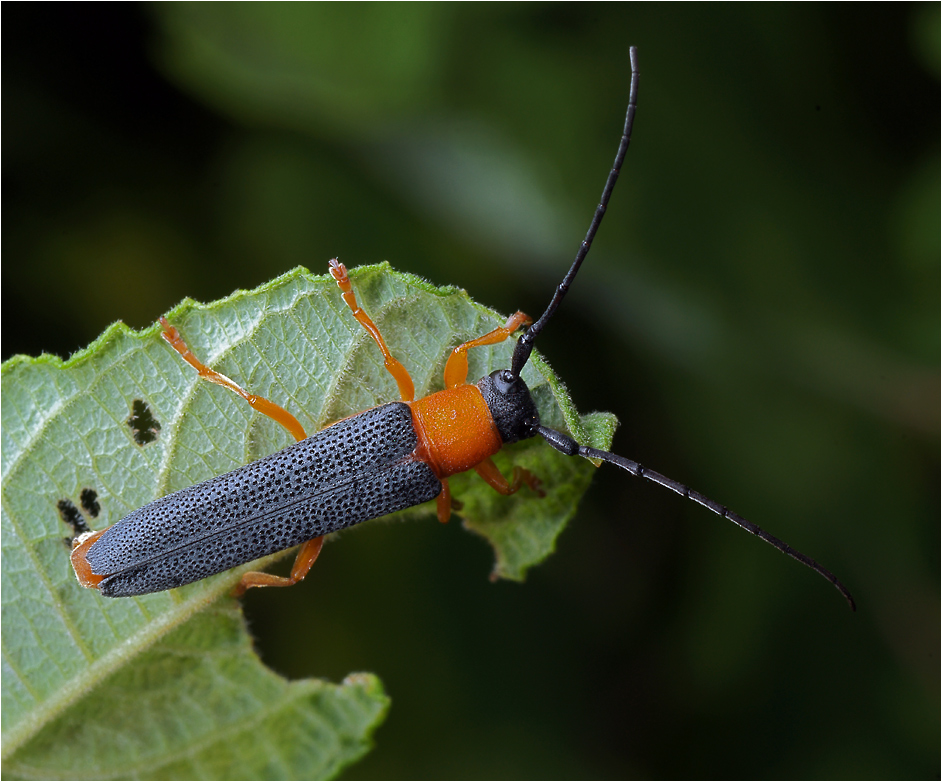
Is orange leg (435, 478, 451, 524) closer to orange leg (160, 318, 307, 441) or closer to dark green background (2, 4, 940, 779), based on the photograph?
orange leg (160, 318, 307, 441)

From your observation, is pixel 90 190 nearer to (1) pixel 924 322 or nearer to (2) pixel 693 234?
(2) pixel 693 234

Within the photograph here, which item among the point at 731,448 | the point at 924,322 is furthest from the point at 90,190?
the point at 924,322

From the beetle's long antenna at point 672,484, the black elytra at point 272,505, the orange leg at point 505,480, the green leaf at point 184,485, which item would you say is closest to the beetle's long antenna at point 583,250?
the green leaf at point 184,485

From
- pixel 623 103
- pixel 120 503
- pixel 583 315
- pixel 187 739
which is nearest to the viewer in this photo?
pixel 120 503

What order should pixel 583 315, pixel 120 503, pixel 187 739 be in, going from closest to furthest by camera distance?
pixel 120 503, pixel 187 739, pixel 583 315

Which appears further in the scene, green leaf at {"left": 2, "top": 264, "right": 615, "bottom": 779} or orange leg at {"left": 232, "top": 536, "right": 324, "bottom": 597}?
orange leg at {"left": 232, "top": 536, "right": 324, "bottom": 597}

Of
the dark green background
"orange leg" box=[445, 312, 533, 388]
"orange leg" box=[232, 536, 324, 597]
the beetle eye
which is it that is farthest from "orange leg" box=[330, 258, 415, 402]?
the dark green background

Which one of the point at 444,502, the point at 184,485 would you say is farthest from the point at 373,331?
the point at 184,485
